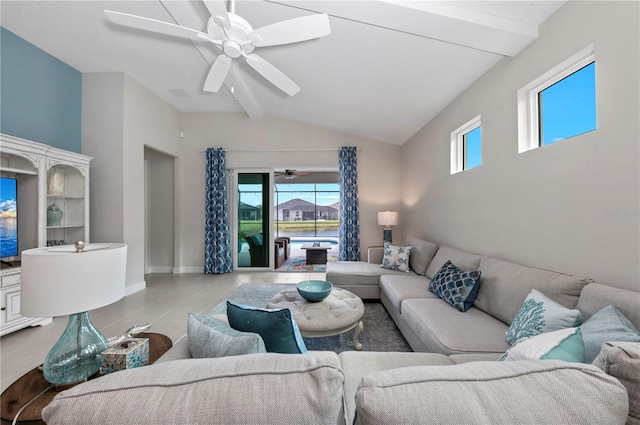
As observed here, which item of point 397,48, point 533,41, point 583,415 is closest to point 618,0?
point 533,41

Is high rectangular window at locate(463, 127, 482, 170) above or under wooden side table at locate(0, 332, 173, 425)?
above

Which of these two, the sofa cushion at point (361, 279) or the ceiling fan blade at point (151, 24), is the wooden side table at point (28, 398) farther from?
the sofa cushion at point (361, 279)

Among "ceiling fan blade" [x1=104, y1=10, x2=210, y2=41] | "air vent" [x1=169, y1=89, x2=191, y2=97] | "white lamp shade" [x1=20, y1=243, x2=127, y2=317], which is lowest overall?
"white lamp shade" [x1=20, y1=243, x2=127, y2=317]

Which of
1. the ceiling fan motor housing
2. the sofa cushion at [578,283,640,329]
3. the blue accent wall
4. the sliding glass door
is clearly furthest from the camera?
the sliding glass door

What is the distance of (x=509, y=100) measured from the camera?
94.0 inches

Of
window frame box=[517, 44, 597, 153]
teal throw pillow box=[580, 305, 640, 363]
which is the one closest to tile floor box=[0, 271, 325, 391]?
teal throw pillow box=[580, 305, 640, 363]

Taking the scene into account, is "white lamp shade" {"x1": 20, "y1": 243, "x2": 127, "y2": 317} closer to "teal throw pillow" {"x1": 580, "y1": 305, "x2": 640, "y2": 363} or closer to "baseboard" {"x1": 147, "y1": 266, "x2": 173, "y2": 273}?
"teal throw pillow" {"x1": 580, "y1": 305, "x2": 640, "y2": 363}

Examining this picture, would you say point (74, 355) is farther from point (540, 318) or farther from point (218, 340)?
point (540, 318)

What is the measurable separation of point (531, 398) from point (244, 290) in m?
4.11

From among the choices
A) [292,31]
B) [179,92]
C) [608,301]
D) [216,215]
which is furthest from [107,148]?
[608,301]

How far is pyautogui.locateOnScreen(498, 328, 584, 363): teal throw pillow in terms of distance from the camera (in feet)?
2.91

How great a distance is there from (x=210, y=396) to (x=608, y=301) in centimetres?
188

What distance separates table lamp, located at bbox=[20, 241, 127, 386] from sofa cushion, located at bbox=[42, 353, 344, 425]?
1.61ft

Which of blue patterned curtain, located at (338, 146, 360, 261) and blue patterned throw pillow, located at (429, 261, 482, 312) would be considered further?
blue patterned curtain, located at (338, 146, 360, 261)
